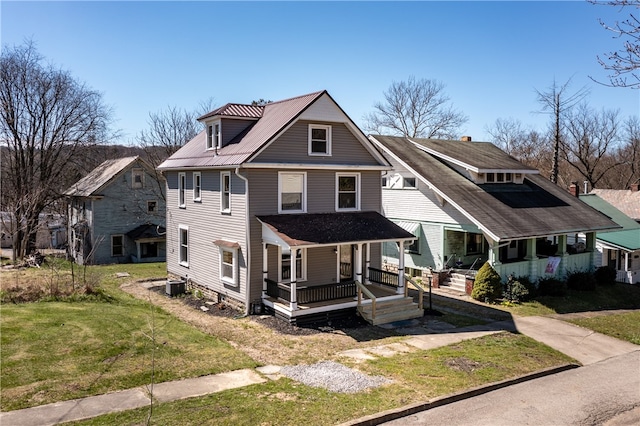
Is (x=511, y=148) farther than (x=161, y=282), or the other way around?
(x=511, y=148)

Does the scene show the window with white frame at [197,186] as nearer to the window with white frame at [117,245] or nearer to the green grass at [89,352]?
the green grass at [89,352]

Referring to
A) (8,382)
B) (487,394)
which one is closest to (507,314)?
(487,394)

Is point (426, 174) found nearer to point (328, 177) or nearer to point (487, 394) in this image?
point (328, 177)

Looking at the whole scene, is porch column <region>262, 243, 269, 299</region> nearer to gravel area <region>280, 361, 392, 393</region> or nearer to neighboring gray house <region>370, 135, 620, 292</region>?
gravel area <region>280, 361, 392, 393</region>

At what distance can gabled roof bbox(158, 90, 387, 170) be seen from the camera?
60.0 ft

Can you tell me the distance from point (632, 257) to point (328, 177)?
20.6 meters

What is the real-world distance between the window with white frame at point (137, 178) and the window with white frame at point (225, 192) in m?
19.8

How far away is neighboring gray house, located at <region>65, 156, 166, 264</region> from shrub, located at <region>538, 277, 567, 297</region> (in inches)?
1024

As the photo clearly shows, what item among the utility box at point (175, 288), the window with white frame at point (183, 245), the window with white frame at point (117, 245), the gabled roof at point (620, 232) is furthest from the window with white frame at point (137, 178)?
the gabled roof at point (620, 232)

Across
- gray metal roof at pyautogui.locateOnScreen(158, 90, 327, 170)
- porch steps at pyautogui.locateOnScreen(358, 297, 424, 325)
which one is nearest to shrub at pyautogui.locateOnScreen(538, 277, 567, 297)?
porch steps at pyautogui.locateOnScreen(358, 297, 424, 325)

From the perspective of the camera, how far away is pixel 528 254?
23438mm

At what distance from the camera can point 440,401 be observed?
36.6 ft

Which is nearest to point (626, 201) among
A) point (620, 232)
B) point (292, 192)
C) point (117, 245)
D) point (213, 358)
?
point (620, 232)

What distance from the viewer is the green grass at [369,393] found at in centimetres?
967
